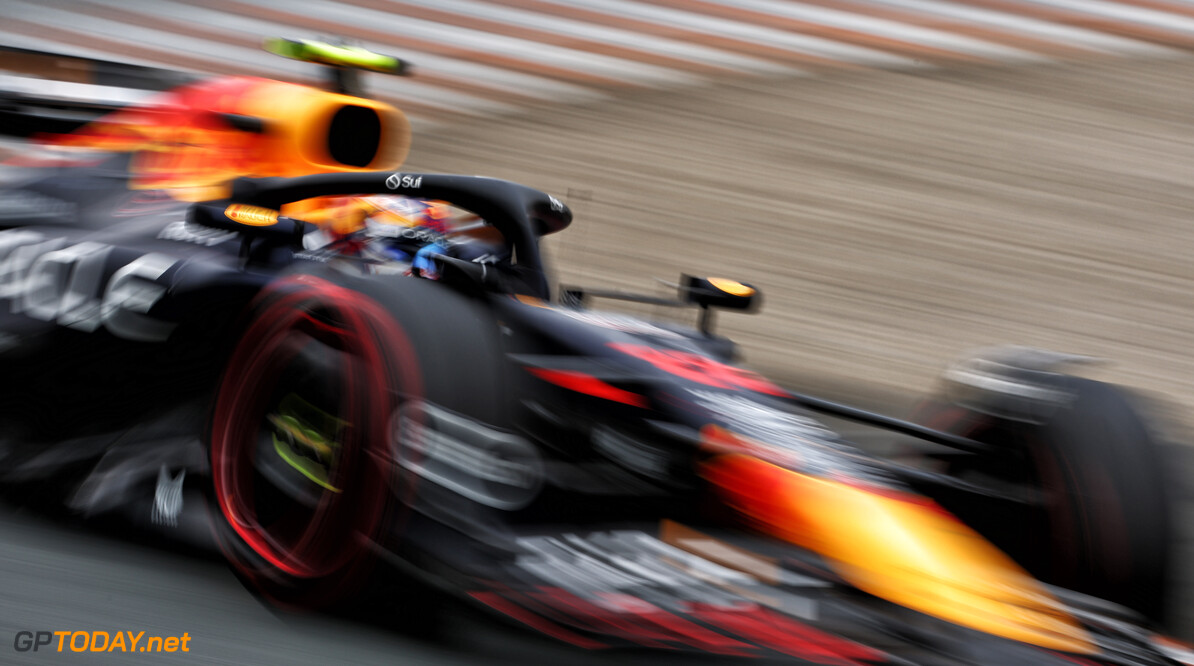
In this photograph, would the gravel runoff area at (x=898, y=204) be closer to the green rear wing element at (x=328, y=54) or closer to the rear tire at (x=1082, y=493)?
the green rear wing element at (x=328, y=54)

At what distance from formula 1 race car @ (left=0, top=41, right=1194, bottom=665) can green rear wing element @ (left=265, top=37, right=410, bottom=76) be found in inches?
37.0

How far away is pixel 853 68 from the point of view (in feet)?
30.9

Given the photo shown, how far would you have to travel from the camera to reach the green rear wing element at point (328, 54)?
14.6ft

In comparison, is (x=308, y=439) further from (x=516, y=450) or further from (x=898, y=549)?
(x=898, y=549)

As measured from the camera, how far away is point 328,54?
14.7 feet

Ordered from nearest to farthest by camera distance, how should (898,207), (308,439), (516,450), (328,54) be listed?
(516,450)
(308,439)
(328,54)
(898,207)

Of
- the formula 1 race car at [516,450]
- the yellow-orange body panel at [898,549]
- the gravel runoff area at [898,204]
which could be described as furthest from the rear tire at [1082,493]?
the gravel runoff area at [898,204]

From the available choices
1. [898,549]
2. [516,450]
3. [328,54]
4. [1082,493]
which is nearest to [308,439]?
[516,450]

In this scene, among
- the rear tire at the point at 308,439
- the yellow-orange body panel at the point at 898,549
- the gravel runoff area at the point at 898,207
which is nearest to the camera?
the yellow-orange body panel at the point at 898,549

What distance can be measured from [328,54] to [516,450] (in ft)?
7.80

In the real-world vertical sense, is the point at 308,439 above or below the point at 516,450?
below

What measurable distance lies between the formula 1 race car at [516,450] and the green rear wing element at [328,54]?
0.94 metres

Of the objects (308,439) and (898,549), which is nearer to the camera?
(898,549)

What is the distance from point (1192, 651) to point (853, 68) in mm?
7359
